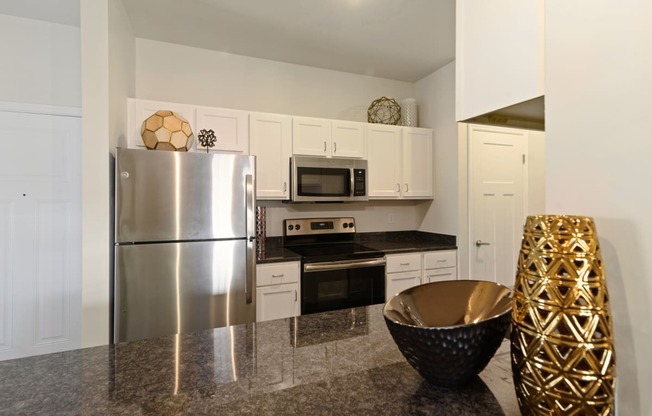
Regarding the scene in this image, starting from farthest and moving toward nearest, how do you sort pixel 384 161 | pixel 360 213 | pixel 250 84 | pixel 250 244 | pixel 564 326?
1. pixel 360 213
2. pixel 384 161
3. pixel 250 84
4. pixel 250 244
5. pixel 564 326

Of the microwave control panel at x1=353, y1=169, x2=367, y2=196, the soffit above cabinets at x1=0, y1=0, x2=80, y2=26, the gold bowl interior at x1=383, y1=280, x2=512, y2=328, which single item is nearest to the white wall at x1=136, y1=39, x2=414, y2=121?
the soffit above cabinets at x1=0, y1=0, x2=80, y2=26

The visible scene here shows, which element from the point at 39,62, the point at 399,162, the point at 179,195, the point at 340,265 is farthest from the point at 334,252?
the point at 39,62

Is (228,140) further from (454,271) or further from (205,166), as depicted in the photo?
(454,271)

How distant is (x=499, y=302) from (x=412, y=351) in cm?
27

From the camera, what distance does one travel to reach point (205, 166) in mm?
2133

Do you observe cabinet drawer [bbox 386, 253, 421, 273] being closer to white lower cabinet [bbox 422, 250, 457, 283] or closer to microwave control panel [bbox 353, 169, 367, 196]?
white lower cabinet [bbox 422, 250, 457, 283]

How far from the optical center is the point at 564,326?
493 mm

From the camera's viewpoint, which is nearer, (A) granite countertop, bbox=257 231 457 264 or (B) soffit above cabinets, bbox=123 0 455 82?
(B) soffit above cabinets, bbox=123 0 455 82

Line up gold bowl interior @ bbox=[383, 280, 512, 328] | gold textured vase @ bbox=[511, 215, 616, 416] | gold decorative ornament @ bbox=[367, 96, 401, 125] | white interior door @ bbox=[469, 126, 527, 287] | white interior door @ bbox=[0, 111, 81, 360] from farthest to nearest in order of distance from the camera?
gold decorative ornament @ bbox=[367, 96, 401, 125], white interior door @ bbox=[469, 126, 527, 287], white interior door @ bbox=[0, 111, 81, 360], gold bowl interior @ bbox=[383, 280, 512, 328], gold textured vase @ bbox=[511, 215, 616, 416]

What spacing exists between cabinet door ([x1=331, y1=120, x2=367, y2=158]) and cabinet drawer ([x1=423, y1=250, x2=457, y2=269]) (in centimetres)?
114

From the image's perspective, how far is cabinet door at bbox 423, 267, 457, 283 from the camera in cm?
302

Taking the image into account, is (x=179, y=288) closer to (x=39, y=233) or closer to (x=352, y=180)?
(x=39, y=233)

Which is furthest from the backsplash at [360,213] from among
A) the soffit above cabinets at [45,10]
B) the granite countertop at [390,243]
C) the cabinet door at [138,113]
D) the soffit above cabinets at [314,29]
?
the soffit above cabinets at [45,10]

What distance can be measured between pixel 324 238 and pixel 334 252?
0.49 m
